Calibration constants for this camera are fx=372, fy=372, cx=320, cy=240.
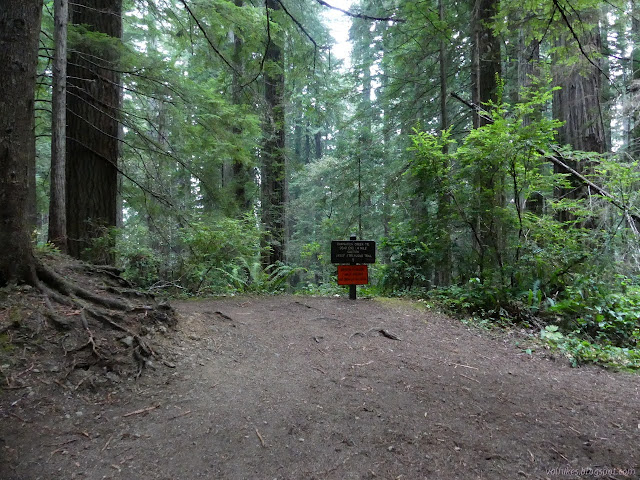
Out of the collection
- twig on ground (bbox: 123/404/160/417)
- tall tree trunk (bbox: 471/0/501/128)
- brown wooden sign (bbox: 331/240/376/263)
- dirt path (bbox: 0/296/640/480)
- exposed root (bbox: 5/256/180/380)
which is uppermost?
tall tree trunk (bbox: 471/0/501/128)

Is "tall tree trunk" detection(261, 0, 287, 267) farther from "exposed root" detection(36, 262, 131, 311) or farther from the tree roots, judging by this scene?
"exposed root" detection(36, 262, 131, 311)

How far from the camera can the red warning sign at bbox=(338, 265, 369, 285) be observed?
7.43 m

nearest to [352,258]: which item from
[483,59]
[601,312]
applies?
[601,312]

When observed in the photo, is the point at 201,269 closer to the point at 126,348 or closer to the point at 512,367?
the point at 126,348

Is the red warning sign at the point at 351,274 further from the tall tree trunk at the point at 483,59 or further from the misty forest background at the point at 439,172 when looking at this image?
the tall tree trunk at the point at 483,59

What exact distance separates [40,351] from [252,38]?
6.71 metres

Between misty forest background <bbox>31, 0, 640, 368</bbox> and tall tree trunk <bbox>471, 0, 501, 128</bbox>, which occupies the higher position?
tall tree trunk <bbox>471, 0, 501, 128</bbox>

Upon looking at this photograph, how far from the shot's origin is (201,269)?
817 cm

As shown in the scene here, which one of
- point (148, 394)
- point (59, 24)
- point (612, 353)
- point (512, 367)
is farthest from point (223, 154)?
point (612, 353)

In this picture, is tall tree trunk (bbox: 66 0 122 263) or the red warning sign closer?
tall tree trunk (bbox: 66 0 122 263)

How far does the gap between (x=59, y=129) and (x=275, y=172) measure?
7.03 metres

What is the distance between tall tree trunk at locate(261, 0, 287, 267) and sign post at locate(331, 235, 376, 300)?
4705 mm

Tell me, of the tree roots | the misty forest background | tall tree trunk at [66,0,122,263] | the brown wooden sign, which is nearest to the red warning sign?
the brown wooden sign

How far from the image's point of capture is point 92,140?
7.16 m
